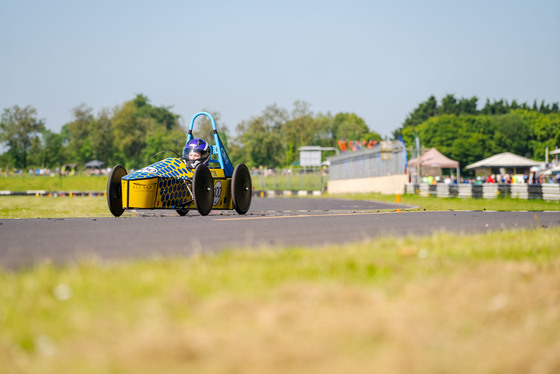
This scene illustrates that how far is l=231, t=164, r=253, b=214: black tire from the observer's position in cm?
1680

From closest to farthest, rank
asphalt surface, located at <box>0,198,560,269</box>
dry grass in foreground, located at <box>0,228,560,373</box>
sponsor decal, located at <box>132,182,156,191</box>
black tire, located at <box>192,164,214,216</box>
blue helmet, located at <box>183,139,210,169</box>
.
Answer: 1. dry grass in foreground, located at <box>0,228,560,373</box>
2. asphalt surface, located at <box>0,198,560,269</box>
3. sponsor decal, located at <box>132,182,156,191</box>
4. black tire, located at <box>192,164,214,216</box>
5. blue helmet, located at <box>183,139,210,169</box>

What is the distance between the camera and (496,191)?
3466cm

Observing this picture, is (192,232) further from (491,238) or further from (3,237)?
(491,238)

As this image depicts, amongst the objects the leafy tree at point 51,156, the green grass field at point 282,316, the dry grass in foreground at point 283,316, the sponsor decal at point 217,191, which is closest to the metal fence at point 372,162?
the sponsor decal at point 217,191

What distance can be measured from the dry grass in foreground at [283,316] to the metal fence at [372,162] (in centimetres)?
4312

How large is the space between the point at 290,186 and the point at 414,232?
61252 mm

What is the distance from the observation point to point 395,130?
170 m

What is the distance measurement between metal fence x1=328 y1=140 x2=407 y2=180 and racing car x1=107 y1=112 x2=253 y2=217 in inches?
1272

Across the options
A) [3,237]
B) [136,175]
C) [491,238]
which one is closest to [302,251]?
[491,238]

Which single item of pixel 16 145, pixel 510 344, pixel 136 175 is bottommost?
pixel 510 344

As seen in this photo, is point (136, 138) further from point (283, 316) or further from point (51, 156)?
point (283, 316)

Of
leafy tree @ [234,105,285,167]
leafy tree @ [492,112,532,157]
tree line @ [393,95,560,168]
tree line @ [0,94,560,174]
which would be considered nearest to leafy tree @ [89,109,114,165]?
tree line @ [0,94,560,174]

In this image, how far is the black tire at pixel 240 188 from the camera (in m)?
16.8

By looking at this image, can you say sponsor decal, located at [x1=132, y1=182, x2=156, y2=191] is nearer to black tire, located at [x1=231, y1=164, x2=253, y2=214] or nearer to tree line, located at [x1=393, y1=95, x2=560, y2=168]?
black tire, located at [x1=231, y1=164, x2=253, y2=214]
